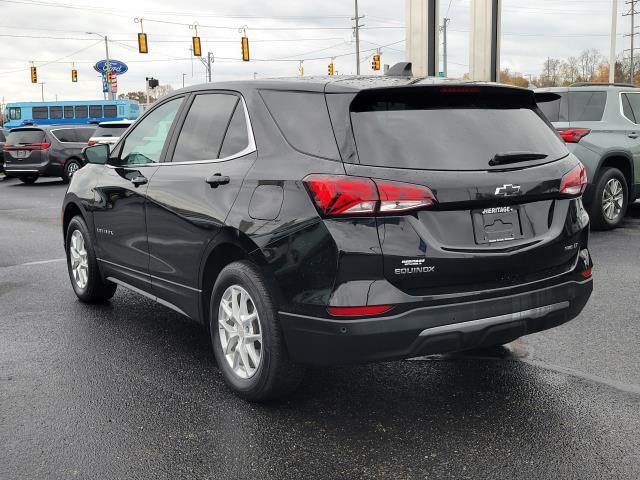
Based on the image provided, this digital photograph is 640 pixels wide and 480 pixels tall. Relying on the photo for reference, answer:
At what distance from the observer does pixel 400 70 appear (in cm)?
423

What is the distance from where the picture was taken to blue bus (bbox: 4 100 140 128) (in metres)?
49.7

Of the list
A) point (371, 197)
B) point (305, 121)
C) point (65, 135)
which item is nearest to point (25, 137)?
point (65, 135)

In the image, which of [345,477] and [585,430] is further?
[585,430]

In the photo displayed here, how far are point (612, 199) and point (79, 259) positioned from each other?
273 inches

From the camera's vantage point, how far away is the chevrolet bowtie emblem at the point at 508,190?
3516 mm

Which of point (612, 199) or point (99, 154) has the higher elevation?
point (99, 154)

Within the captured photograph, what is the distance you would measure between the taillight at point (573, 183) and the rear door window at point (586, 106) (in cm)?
613

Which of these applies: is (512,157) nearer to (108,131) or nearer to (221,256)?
(221,256)

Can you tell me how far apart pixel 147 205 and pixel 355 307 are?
6.76ft

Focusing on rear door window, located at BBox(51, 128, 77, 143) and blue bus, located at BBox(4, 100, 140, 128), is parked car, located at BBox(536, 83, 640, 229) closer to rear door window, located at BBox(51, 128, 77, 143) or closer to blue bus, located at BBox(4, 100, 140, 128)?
rear door window, located at BBox(51, 128, 77, 143)

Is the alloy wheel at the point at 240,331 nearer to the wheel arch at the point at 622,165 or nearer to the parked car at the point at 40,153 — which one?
the wheel arch at the point at 622,165

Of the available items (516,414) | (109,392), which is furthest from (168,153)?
(516,414)

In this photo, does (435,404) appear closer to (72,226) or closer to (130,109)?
(72,226)

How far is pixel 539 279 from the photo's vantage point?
3.70m
